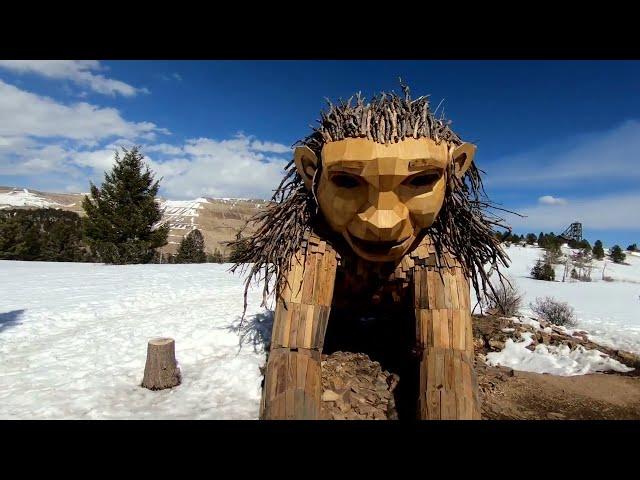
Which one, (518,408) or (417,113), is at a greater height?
(417,113)

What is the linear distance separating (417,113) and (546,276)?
68.6ft

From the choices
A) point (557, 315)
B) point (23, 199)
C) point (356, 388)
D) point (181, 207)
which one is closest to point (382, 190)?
point (356, 388)

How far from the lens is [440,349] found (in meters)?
2.71

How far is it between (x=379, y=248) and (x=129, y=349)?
379 cm

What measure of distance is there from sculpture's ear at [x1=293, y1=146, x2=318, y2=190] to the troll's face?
199 mm

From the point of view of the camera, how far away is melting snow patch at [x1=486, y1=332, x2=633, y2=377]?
Answer: 4.21m

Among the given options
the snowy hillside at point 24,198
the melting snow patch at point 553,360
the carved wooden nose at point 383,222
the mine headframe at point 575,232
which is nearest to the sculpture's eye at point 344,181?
the carved wooden nose at point 383,222

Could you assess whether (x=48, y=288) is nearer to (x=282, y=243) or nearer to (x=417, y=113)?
(x=282, y=243)

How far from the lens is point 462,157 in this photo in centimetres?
307

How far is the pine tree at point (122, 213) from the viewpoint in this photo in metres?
16.3

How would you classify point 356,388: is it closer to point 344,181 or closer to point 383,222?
point 383,222

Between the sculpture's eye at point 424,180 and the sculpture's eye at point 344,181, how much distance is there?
38 cm
